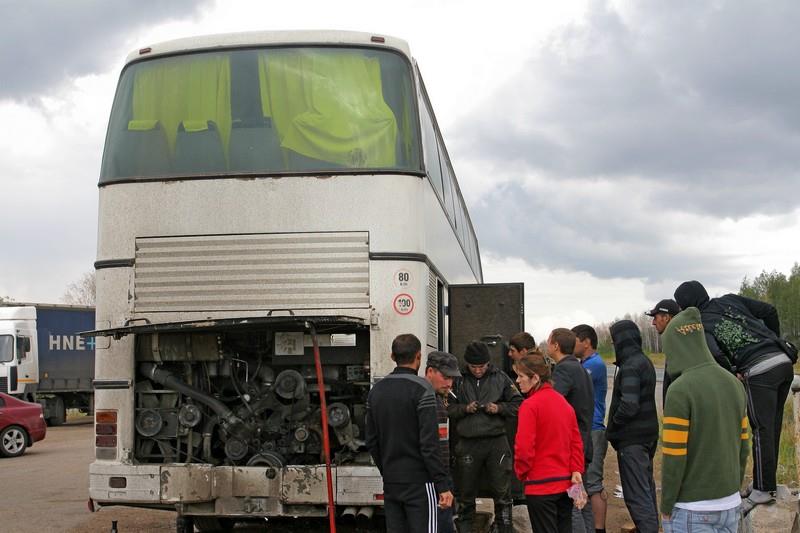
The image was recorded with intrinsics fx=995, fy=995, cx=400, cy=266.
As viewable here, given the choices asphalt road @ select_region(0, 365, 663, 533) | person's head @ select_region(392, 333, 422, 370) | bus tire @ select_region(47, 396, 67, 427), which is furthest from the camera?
bus tire @ select_region(47, 396, 67, 427)

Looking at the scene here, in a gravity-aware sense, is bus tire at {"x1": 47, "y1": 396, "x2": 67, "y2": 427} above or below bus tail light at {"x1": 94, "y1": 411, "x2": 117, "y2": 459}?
below

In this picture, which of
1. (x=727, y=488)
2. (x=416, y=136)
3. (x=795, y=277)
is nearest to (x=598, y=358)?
(x=416, y=136)

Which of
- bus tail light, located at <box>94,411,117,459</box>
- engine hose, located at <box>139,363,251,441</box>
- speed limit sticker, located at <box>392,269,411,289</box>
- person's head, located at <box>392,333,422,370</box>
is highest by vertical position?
speed limit sticker, located at <box>392,269,411,289</box>

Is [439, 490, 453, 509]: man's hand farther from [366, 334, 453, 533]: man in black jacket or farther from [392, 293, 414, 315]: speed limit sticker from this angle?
[392, 293, 414, 315]: speed limit sticker

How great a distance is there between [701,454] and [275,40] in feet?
17.5

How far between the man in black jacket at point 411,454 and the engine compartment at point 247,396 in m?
1.87

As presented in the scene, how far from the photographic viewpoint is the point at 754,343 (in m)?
7.67

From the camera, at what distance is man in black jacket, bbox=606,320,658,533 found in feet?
25.5

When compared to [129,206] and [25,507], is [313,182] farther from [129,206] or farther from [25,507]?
[25,507]

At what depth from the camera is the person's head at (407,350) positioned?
6.25 meters

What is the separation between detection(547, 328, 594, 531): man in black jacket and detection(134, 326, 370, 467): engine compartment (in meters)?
1.60

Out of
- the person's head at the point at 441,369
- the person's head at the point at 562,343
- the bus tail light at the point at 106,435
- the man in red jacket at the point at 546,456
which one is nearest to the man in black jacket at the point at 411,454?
the man in red jacket at the point at 546,456

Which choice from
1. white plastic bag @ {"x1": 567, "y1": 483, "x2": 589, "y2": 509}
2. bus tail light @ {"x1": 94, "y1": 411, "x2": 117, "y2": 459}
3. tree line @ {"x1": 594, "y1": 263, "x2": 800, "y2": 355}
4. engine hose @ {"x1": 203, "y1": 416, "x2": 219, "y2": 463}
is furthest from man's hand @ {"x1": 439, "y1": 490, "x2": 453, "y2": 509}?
tree line @ {"x1": 594, "y1": 263, "x2": 800, "y2": 355}

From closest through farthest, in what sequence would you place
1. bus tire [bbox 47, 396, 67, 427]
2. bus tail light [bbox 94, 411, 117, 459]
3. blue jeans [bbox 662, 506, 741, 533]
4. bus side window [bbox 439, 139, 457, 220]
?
blue jeans [bbox 662, 506, 741, 533], bus tail light [bbox 94, 411, 117, 459], bus side window [bbox 439, 139, 457, 220], bus tire [bbox 47, 396, 67, 427]
